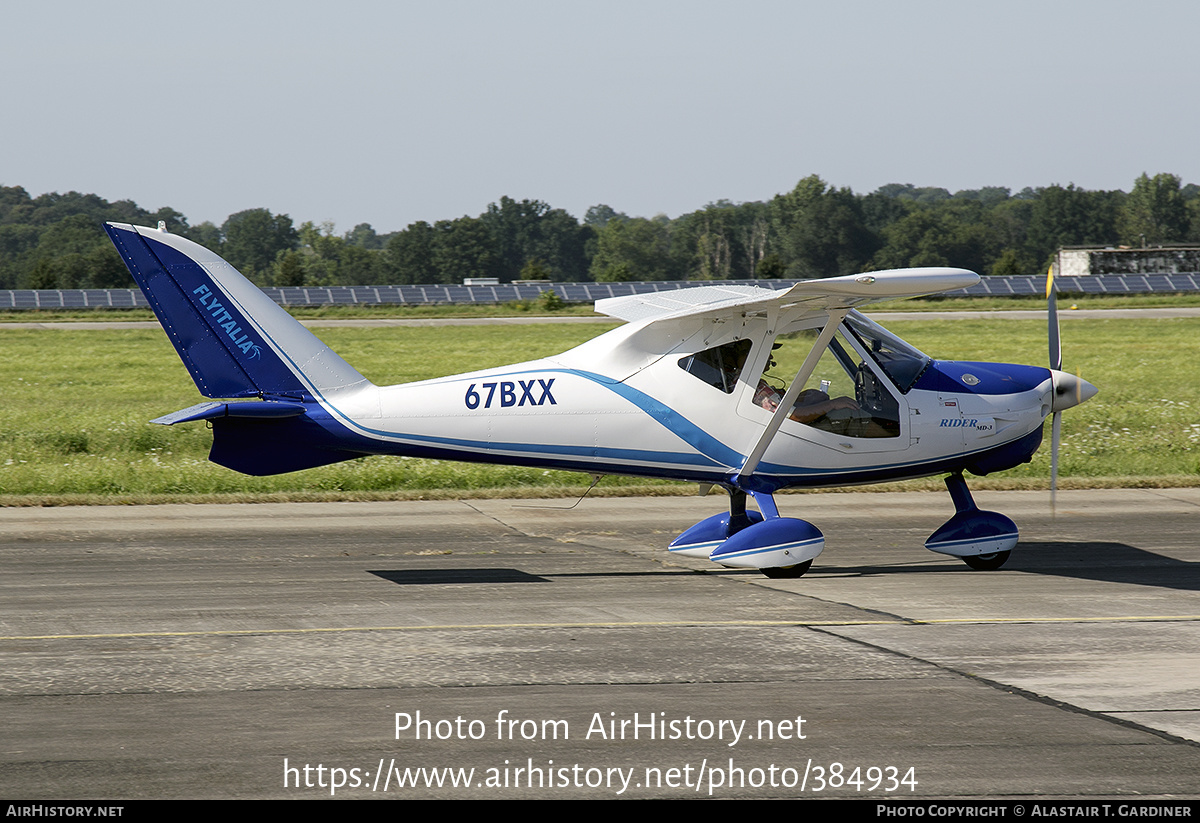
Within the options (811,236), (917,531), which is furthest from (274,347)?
(811,236)

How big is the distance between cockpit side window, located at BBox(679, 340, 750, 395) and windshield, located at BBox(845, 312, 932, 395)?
3.55ft

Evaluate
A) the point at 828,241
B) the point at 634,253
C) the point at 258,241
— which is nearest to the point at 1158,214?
the point at 828,241

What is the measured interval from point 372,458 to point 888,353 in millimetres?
11421

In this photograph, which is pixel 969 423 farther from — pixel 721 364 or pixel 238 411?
pixel 238 411

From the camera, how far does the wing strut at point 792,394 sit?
430 inches

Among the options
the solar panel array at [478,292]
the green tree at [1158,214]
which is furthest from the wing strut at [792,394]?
the green tree at [1158,214]

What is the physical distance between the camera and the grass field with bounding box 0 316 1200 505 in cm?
1711

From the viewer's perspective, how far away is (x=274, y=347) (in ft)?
36.0

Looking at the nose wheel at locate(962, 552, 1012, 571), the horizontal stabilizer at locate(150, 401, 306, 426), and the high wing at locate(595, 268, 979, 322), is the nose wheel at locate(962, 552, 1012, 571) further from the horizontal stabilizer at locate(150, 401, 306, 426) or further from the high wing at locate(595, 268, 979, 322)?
the horizontal stabilizer at locate(150, 401, 306, 426)

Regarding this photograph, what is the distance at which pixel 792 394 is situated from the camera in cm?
1111

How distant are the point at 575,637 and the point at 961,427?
4.85 metres

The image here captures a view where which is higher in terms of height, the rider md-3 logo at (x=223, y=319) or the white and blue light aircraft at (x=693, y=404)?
the rider md-3 logo at (x=223, y=319)

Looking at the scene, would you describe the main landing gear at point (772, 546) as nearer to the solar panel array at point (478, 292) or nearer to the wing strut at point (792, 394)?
the wing strut at point (792, 394)

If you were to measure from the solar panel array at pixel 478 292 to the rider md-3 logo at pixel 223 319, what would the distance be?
5559cm
